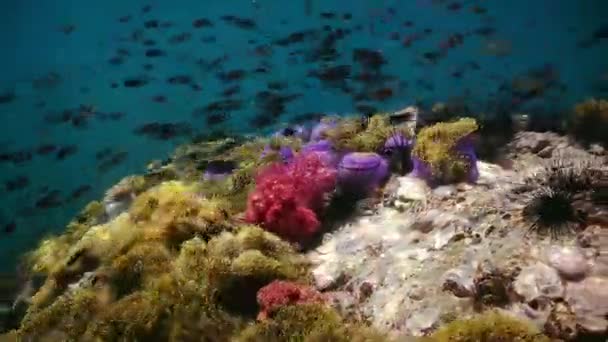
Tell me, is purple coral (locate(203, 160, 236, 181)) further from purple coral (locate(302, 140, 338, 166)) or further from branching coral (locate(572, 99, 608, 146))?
branching coral (locate(572, 99, 608, 146))

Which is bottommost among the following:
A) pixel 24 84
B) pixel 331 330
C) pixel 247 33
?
pixel 24 84

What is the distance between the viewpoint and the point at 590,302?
121 inches

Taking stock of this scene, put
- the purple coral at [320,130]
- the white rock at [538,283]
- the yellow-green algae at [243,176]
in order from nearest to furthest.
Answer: the white rock at [538,283] < the yellow-green algae at [243,176] < the purple coral at [320,130]

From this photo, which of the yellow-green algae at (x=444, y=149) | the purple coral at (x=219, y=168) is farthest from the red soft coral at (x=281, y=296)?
the purple coral at (x=219, y=168)

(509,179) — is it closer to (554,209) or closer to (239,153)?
(554,209)

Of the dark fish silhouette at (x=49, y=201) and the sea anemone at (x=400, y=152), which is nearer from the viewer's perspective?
the sea anemone at (x=400, y=152)

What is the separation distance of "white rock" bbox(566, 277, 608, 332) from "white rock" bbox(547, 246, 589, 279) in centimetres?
7

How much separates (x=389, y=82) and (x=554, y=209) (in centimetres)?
692

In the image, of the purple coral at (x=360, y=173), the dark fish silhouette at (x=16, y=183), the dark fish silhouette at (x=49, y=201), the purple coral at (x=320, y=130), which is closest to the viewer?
the purple coral at (x=360, y=173)

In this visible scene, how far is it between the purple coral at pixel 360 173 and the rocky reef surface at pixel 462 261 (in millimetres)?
213

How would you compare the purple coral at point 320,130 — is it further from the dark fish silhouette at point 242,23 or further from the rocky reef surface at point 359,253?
the dark fish silhouette at point 242,23

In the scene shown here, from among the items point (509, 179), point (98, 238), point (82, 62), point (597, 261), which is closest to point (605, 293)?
point (597, 261)

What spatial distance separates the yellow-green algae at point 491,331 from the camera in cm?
291

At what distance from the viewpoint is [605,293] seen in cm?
310
